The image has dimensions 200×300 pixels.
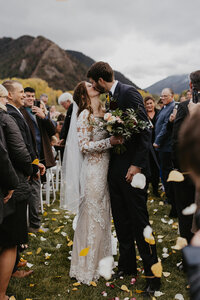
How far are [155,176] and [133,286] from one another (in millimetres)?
4062

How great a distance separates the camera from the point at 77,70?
6122cm

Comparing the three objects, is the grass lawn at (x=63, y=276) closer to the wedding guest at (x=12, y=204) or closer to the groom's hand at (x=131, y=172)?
the wedding guest at (x=12, y=204)

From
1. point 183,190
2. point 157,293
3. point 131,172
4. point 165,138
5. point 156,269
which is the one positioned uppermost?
point 165,138

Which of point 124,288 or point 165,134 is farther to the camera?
point 165,134

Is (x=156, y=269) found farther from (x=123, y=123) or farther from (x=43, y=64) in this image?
(x=43, y=64)

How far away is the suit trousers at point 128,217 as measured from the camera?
10.3ft

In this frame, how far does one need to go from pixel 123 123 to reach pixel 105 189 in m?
0.99

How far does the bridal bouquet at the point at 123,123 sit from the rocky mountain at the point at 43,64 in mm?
51558

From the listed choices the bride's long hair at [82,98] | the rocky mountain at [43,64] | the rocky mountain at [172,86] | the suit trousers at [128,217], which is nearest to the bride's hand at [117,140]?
the suit trousers at [128,217]

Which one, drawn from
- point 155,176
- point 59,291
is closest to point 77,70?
point 155,176

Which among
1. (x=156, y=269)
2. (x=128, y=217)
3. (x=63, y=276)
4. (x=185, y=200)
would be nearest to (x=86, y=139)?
(x=128, y=217)

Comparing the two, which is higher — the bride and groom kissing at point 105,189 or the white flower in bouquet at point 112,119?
the white flower in bouquet at point 112,119

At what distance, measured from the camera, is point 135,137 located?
3174 mm

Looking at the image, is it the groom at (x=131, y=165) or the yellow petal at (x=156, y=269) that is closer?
the yellow petal at (x=156, y=269)
